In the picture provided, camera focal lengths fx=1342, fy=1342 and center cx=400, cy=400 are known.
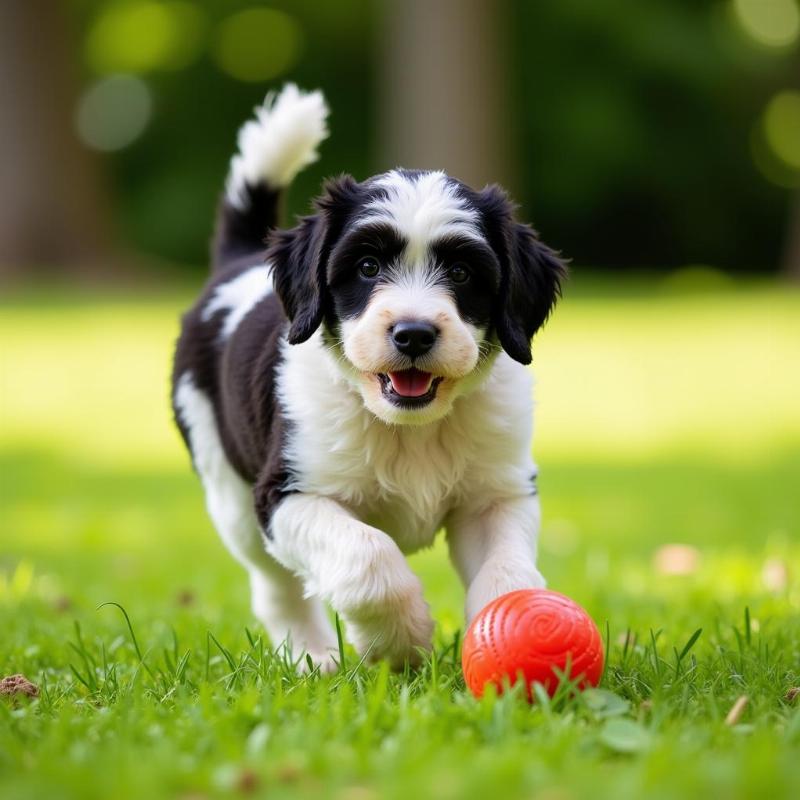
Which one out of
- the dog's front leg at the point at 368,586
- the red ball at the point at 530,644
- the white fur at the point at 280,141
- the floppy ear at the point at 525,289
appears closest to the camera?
the red ball at the point at 530,644

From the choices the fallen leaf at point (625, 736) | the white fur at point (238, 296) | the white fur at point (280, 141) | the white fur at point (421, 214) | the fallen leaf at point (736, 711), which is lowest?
the fallen leaf at point (736, 711)

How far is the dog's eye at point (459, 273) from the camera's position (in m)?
3.84

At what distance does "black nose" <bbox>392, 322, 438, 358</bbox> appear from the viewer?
11.8 feet

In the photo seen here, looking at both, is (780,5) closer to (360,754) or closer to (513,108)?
(513,108)

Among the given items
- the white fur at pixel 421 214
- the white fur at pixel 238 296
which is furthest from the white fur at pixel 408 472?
the white fur at pixel 238 296

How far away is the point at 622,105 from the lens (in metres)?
26.7

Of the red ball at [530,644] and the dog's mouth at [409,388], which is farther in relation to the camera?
the dog's mouth at [409,388]

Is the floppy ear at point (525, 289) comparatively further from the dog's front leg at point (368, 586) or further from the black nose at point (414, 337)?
the dog's front leg at point (368, 586)

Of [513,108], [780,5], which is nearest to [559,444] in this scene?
[513,108]

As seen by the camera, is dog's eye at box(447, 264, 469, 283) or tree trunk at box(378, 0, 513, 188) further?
tree trunk at box(378, 0, 513, 188)

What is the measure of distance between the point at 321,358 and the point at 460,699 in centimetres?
132

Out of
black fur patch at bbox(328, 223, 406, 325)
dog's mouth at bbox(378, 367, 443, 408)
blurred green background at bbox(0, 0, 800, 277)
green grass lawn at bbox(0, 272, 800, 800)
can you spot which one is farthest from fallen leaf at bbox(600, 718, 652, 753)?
blurred green background at bbox(0, 0, 800, 277)

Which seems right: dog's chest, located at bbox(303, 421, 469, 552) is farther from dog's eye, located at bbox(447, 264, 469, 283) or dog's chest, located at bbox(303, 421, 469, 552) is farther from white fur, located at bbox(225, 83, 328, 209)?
white fur, located at bbox(225, 83, 328, 209)

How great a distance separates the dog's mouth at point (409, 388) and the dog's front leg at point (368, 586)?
0.36 m
